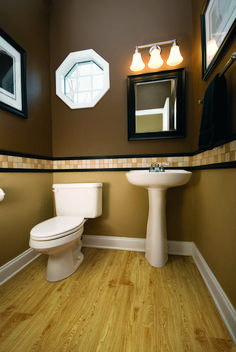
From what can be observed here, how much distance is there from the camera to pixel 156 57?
1.49m

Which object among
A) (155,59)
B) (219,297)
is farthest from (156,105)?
(219,297)

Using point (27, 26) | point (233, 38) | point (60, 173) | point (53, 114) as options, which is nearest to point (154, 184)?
point (233, 38)

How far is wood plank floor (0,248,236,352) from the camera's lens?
0.78 meters

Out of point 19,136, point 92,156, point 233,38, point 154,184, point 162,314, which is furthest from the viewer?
point 92,156

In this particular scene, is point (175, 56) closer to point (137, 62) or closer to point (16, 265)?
point (137, 62)

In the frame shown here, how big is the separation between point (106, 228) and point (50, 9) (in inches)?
98.2

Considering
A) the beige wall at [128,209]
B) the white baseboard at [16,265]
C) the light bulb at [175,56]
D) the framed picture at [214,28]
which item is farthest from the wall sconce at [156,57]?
the white baseboard at [16,265]

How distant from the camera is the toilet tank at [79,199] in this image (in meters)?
1.52

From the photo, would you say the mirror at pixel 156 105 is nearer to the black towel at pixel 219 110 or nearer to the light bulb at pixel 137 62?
the light bulb at pixel 137 62

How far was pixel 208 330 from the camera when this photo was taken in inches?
32.9

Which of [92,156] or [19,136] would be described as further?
[92,156]

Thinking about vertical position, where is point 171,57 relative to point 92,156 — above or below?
above

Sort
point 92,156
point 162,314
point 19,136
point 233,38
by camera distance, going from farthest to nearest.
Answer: point 92,156 → point 19,136 → point 162,314 → point 233,38

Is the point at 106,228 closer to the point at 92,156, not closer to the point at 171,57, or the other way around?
the point at 92,156
